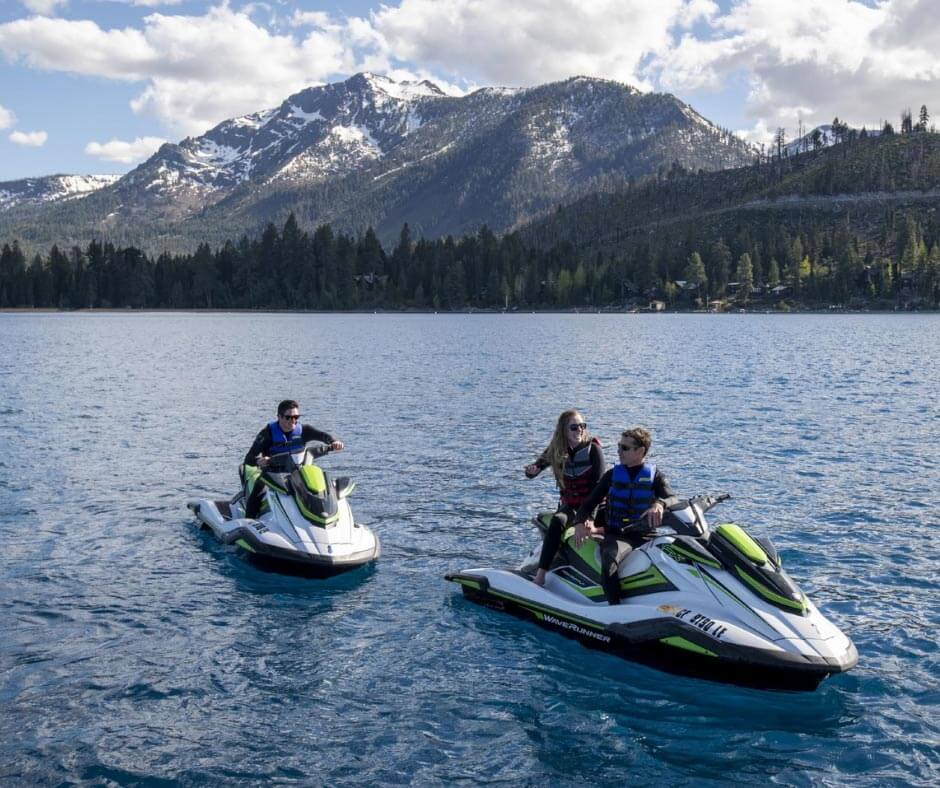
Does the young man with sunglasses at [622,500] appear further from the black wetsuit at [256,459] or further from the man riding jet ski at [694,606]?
the black wetsuit at [256,459]

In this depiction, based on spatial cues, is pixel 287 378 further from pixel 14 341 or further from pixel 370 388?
pixel 14 341

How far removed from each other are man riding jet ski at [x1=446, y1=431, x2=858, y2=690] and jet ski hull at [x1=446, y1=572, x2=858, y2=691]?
12 mm

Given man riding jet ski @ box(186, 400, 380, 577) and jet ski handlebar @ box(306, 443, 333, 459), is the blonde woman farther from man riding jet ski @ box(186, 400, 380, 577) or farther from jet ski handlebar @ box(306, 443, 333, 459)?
jet ski handlebar @ box(306, 443, 333, 459)

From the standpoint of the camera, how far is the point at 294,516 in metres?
15.1

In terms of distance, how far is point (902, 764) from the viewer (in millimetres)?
8961

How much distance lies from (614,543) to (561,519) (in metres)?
1.08

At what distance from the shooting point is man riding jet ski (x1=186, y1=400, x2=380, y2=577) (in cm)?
1444

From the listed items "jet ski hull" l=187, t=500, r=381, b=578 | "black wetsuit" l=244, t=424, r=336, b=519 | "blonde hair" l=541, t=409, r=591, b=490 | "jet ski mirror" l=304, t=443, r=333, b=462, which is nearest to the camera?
"blonde hair" l=541, t=409, r=591, b=490

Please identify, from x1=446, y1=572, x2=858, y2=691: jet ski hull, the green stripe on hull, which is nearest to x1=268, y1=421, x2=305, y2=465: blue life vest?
x1=446, y1=572, x2=858, y2=691: jet ski hull

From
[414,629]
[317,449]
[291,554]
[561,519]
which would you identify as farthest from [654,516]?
[317,449]

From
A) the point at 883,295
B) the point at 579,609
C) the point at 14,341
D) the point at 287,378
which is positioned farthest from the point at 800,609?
the point at 883,295

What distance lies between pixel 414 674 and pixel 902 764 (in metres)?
5.47

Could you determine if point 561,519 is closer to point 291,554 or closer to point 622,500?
point 622,500

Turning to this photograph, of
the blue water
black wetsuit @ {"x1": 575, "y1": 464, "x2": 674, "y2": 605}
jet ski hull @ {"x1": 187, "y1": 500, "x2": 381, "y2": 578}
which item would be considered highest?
black wetsuit @ {"x1": 575, "y1": 464, "x2": 674, "y2": 605}
